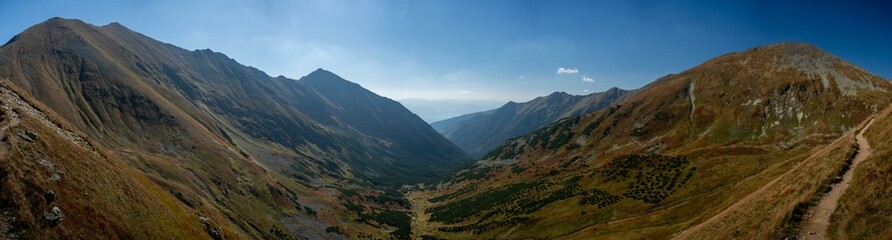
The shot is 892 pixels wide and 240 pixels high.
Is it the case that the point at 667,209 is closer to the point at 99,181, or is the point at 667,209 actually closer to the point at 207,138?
the point at 99,181

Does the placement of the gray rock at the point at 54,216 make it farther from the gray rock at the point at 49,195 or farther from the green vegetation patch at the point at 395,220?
the green vegetation patch at the point at 395,220

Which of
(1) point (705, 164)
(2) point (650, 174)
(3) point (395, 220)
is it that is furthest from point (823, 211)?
(3) point (395, 220)

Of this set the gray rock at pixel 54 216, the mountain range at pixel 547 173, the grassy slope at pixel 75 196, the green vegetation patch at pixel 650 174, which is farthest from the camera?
the green vegetation patch at pixel 650 174

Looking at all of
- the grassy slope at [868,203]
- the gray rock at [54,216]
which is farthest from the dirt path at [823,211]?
the gray rock at [54,216]

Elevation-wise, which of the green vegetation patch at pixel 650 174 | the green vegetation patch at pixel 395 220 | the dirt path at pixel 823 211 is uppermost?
the dirt path at pixel 823 211

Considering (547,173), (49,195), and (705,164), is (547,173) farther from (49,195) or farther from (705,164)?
(49,195)

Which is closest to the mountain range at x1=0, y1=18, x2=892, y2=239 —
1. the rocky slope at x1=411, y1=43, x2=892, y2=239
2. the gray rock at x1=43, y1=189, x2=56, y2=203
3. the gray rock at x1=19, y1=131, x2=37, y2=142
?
the gray rock at x1=19, y1=131, x2=37, y2=142

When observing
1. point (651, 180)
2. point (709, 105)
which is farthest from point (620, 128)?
point (651, 180)
